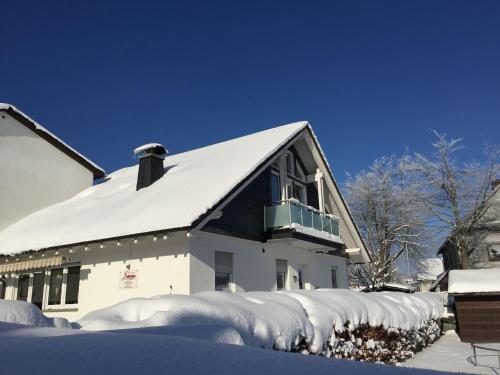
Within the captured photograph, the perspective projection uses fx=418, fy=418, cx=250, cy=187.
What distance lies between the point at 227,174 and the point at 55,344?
39.5 feet

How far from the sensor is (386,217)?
123 feet

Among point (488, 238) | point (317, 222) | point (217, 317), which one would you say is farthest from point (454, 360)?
point (488, 238)

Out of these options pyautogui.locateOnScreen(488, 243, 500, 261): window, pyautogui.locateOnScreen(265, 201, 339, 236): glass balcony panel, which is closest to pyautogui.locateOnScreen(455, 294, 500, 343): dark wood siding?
pyautogui.locateOnScreen(265, 201, 339, 236): glass balcony panel

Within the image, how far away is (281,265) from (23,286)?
33.8 ft

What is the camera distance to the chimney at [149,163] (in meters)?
17.2

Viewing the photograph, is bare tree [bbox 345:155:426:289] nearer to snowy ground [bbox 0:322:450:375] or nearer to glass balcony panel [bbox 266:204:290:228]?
glass balcony panel [bbox 266:204:290:228]

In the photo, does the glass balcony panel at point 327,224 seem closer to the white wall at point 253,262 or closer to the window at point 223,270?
the white wall at point 253,262

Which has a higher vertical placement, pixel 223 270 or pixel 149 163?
pixel 149 163

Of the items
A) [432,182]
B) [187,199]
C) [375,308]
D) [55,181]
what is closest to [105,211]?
[187,199]

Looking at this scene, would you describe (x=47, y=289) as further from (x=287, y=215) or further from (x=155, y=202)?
(x=287, y=215)

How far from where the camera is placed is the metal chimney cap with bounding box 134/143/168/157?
1734 cm

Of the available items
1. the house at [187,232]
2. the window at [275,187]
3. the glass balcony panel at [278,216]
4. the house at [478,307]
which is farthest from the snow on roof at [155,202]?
the house at [478,307]

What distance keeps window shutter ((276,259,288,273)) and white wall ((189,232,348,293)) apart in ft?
0.56

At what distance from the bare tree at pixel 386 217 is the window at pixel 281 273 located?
2058cm
